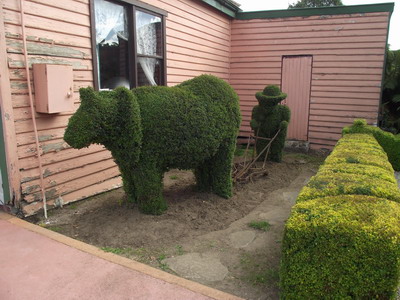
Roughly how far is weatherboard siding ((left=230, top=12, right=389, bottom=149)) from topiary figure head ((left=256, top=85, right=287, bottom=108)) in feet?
7.73

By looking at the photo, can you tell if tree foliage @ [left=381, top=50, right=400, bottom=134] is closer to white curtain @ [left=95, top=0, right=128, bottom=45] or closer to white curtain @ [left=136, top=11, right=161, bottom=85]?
white curtain @ [left=136, top=11, right=161, bottom=85]

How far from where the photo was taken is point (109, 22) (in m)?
5.67

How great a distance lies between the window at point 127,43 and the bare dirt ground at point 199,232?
2.07 metres

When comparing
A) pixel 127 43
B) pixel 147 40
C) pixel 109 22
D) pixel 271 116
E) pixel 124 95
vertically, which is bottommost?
pixel 271 116

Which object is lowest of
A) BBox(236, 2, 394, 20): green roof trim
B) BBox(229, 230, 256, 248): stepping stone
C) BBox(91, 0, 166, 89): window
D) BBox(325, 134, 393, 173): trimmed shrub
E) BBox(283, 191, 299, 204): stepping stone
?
BBox(283, 191, 299, 204): stepping stone

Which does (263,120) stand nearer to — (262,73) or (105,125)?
(262,73)

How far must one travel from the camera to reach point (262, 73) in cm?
1016

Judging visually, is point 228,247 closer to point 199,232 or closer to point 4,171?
point 199,232

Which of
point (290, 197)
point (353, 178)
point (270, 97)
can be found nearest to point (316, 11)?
point (270, 97)

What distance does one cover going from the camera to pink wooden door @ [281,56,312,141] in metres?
9.62

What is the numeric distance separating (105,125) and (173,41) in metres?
4.11

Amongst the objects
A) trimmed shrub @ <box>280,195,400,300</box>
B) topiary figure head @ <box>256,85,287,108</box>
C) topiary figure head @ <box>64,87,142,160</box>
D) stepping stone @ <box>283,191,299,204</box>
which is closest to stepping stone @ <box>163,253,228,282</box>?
trimmed shrub @ <box>280,195,400,300</box>

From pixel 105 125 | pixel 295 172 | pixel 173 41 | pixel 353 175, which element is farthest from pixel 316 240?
pixel 173 41

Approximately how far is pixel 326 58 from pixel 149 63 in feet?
17.3
